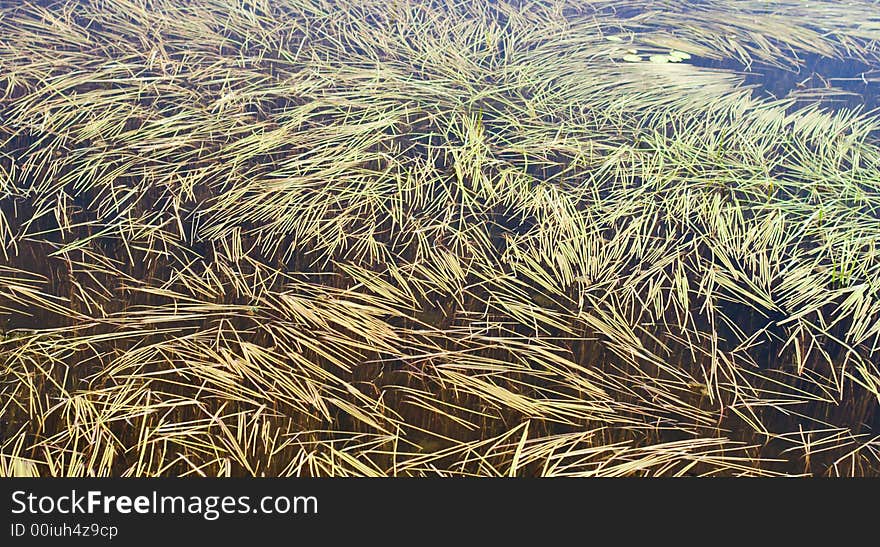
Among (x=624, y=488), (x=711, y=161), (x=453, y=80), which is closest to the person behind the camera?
(x=624, y=488)

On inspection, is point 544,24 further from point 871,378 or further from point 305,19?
point 871,378

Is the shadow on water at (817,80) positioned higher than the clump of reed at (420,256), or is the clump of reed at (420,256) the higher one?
the shadow on water at (817,80)

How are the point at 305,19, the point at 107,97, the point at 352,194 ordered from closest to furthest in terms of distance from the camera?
1. the point at 352,194
2. the point at 107,97
3. the point at 305,19

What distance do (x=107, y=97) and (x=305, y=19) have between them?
0.73 meters

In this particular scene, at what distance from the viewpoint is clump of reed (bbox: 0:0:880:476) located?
1161mm

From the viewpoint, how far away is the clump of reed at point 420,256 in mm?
1161

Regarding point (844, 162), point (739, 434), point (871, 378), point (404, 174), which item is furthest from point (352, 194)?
point (844, 162)

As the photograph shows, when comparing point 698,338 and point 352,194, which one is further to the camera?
point 352,194

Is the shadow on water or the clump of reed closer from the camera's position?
the clump of reed

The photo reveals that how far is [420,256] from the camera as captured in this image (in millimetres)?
1483

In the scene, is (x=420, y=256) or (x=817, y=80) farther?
(x=817, y=80)

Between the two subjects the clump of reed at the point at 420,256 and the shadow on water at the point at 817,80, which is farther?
the shadow on water at the point at 817,80

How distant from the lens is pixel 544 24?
7.85ft

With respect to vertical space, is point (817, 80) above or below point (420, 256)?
above
